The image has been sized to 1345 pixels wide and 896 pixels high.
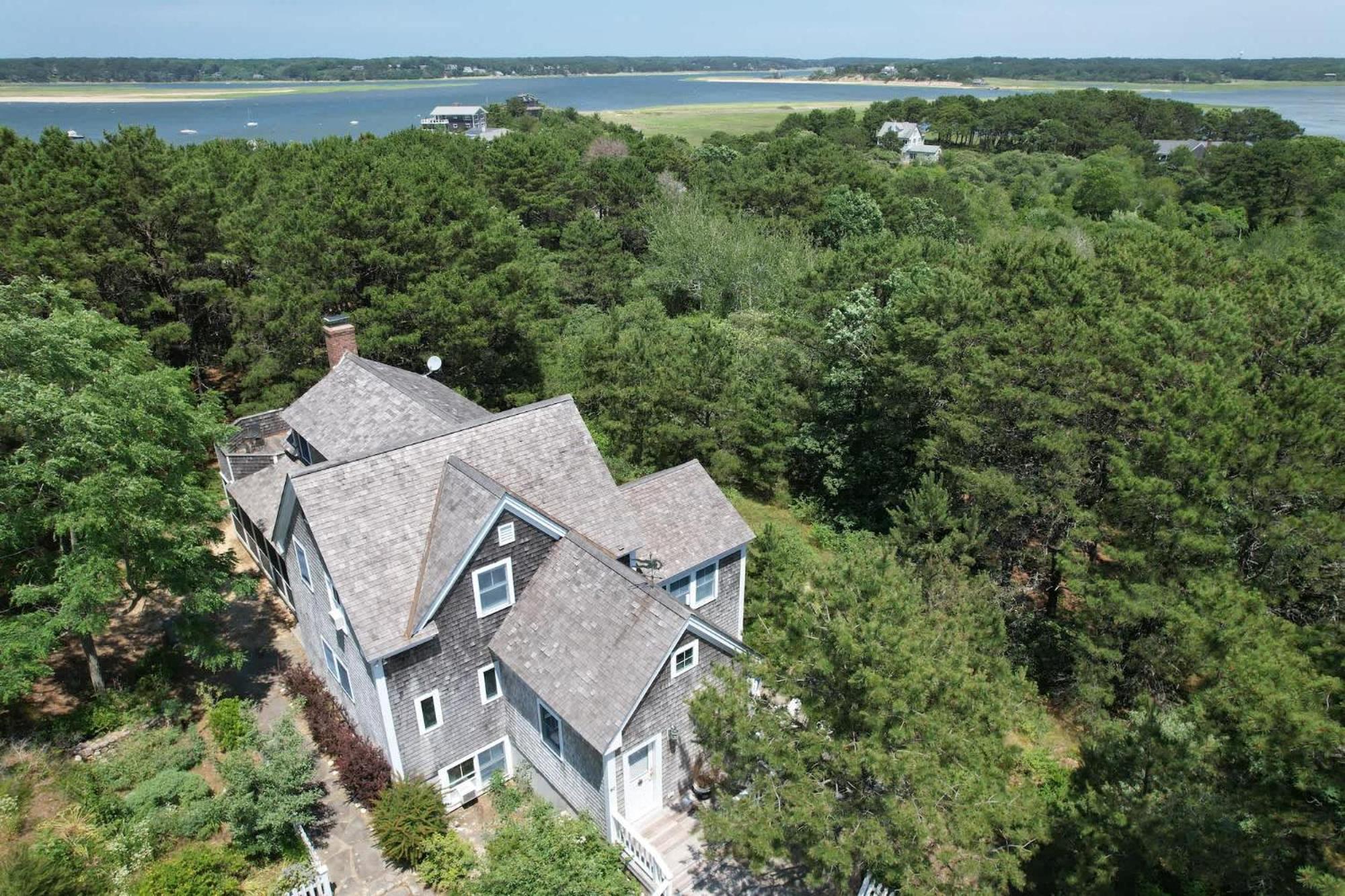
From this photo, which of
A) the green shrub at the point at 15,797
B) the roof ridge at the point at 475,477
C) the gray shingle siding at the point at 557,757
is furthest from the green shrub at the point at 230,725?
the roof ridge at the point at 475,477

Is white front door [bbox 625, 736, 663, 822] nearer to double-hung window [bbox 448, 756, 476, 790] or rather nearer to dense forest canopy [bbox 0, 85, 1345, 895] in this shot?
dense forest canopy [bbox 0, 85, 1345, 895]

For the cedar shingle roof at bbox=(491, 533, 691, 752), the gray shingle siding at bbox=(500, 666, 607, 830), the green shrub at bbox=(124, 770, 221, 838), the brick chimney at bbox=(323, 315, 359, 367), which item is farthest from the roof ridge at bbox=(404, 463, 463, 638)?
the brick chimney at bbox=(323, 315, 359, 367)

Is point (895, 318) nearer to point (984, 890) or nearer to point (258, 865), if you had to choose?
point (984, 890)

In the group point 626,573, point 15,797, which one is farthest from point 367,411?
point 15,797

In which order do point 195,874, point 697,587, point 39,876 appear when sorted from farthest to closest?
point 697,587 < point 195,874 < point 39,876

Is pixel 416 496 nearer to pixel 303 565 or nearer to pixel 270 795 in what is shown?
pixel 303 565

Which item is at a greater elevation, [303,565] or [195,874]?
[303,565]

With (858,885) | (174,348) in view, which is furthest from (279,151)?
(858,885)
